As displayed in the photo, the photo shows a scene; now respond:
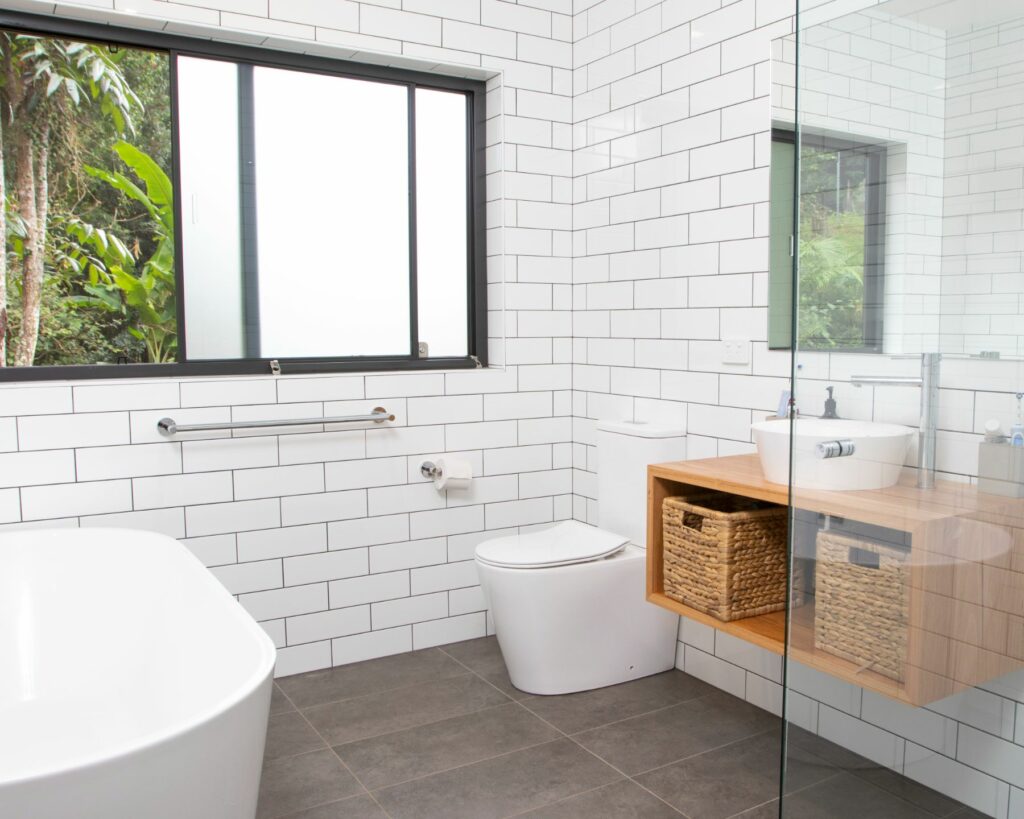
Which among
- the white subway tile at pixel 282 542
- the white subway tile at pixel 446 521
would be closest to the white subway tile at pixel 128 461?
the white subway tile at pixel 282 542

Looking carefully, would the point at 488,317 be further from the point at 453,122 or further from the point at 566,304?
the point at 453,122

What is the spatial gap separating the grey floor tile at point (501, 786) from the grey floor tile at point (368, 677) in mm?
685

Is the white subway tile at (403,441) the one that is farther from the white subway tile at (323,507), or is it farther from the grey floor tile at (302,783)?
the grey floor tile at (302,783)

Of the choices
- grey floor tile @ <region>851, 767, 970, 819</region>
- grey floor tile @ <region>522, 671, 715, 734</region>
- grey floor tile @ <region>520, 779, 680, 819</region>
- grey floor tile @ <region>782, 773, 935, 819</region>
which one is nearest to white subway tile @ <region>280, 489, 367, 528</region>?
grey floor tile @ <region>522, 671, 715, 734</region>

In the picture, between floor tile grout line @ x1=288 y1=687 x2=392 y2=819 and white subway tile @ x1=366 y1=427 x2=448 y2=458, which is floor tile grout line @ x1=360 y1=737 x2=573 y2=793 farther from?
white subway tile @ x1=366 y1=427 x2=448 y2=458

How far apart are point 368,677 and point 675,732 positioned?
1.14 m

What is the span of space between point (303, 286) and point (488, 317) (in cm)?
79

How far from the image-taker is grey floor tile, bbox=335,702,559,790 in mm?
2600

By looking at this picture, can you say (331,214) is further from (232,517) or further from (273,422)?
(232,517)

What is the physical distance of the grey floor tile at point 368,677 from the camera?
3.15m

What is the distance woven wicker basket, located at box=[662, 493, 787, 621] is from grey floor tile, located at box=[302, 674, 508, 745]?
90cm

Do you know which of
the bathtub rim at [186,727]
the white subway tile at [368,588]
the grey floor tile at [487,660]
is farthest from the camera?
the white subway tile at [368,588]

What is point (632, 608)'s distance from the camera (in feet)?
10.5

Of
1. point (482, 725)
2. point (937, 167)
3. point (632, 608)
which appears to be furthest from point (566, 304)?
point (937, 167)
